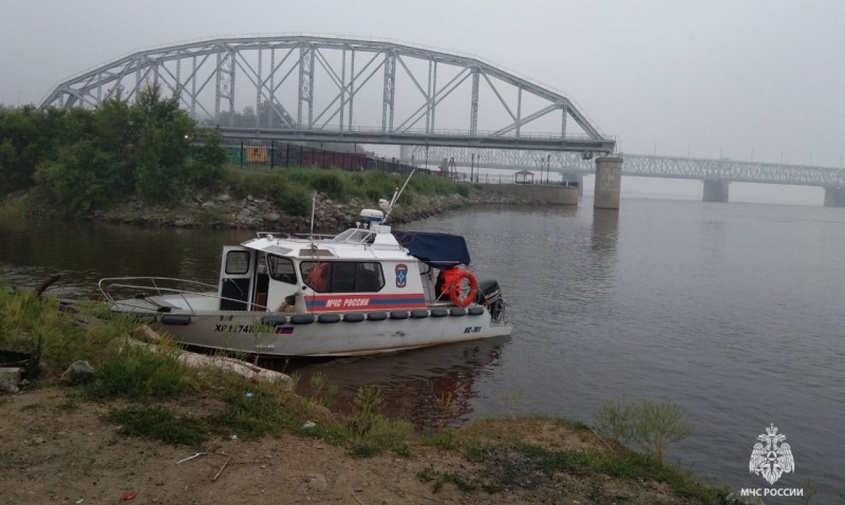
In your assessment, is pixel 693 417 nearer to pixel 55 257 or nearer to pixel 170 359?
pixel 170 359

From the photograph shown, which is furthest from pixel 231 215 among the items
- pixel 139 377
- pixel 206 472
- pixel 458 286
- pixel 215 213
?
pixel 206 472

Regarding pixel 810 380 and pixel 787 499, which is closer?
pixel 787 499

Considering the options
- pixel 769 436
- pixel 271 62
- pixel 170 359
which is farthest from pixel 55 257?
pixel 271 62

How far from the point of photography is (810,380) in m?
14.6

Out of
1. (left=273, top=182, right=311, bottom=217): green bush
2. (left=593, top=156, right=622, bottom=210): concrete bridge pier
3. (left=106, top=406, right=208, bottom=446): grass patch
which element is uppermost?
(left=593, top=156, right=622, bottom=210): concrete bridge pier

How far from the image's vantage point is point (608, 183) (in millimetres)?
98438

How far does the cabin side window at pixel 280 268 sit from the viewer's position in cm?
1417

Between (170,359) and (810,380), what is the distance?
12492 millimetres

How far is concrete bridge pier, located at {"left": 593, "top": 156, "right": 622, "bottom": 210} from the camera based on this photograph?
320 ft

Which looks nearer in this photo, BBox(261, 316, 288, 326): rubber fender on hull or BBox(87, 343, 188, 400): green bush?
BBox(87, 343, 188, 400): green bush

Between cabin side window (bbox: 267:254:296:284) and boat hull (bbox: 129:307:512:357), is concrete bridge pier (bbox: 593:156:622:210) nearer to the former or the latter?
boat hull (bbox: 129:307:512:357)

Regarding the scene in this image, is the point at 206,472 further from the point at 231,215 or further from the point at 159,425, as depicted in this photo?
the point at 231,215

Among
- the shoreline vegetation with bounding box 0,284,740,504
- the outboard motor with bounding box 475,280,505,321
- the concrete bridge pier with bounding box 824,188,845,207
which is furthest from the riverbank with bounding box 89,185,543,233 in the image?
the concrete bridge pier with bounding box 824,188,845,207

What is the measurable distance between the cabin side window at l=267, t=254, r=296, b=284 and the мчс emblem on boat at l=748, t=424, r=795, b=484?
8.68m
